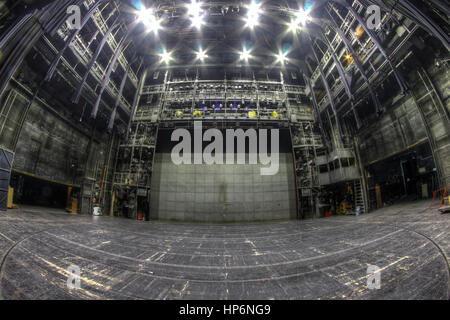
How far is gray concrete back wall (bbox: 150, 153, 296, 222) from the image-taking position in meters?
13.2

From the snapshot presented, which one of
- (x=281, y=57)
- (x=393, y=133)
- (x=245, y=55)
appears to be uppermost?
(x=245, y=55)

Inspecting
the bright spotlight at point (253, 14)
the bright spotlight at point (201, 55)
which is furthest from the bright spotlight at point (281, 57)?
the bright spotlight at point (201, 55)

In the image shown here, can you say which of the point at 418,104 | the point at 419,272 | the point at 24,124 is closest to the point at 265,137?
the point at 418,104

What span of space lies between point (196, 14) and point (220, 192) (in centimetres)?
1642

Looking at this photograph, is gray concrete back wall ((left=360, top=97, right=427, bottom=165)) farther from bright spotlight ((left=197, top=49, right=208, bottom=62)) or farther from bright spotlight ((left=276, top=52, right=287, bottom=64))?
bright spotlight ((left=197, top=49, right=208, bottom=62))

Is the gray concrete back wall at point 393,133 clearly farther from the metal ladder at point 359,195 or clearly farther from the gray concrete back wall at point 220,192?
the gray concrete back wall at point 220,192

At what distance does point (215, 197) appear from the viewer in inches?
536

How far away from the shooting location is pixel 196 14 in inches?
515

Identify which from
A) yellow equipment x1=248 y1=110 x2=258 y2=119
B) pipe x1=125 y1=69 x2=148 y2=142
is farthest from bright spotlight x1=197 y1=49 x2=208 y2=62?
yellow equipment x1=248 y1=110 x2=258 y2=119

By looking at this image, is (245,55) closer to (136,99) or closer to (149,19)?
(149,19)

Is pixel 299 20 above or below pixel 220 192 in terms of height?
above

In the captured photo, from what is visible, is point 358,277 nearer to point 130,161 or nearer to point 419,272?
point 419,272

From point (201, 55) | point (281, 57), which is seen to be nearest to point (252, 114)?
point (281, 57)

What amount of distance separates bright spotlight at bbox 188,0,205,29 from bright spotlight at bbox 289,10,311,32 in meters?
8.41
